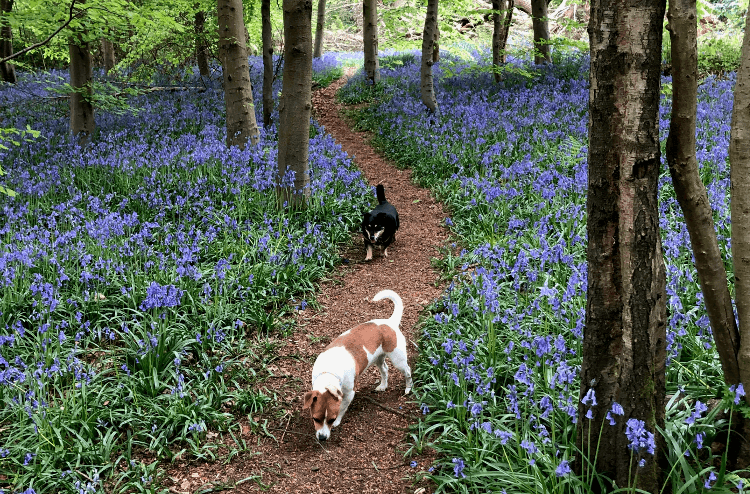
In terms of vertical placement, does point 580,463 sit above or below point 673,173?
below

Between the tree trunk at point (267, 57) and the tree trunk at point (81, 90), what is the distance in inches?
137

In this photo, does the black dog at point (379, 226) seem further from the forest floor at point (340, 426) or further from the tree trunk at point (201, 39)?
the tree trunk at point (201, 39)

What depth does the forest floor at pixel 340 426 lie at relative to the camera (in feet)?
11.6

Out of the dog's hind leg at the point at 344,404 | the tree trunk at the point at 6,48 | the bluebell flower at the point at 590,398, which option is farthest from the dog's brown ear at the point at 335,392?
the tree trunk at the point at 6,48

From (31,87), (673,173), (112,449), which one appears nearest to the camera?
(673,173)

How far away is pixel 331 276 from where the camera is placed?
6.75 meters

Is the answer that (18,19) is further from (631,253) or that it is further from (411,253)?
(631,253)

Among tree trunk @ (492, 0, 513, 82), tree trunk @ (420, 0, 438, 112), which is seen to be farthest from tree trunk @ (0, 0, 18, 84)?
tree trunk @ (492, 0, 513, 82)

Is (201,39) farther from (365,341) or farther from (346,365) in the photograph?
(346,365)

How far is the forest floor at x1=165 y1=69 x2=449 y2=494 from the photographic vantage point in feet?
11.6

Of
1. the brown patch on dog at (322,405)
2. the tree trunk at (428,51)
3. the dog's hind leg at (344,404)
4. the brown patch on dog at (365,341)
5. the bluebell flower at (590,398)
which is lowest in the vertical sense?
the dog's hind leg at (344,404)

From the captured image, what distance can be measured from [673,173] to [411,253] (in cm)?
488

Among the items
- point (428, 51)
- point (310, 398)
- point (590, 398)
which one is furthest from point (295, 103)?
point (428, 51)

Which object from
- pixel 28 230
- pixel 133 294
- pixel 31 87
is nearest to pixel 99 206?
pixel 28 230
